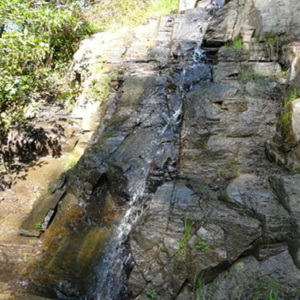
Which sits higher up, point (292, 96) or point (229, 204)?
point (292, 96)

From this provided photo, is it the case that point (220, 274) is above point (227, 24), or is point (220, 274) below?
below

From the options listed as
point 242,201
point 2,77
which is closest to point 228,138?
point 242,201

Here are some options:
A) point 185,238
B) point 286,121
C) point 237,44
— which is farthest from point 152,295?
point 237,44

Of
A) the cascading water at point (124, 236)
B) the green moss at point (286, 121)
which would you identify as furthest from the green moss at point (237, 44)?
the green moss at point (286, 121)

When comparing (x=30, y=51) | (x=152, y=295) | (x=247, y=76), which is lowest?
(x=152, y=295)

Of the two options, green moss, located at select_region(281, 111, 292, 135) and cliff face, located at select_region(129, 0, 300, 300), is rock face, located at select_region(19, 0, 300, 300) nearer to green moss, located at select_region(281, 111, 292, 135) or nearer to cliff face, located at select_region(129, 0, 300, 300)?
cliff face, located at select_region(129, 0, 300, 300)

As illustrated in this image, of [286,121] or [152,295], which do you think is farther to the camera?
[286,121]

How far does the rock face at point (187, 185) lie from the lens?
271cm

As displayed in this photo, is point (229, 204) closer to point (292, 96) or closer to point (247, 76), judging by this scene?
point (292, 96)

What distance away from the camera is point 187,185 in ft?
11.1

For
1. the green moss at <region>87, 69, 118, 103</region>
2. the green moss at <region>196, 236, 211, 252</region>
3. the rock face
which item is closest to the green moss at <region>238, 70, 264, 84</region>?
the rock face

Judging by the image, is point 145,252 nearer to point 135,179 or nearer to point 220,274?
point 220,274

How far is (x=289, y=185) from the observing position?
2.84 m

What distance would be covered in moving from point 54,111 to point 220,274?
507 cm
